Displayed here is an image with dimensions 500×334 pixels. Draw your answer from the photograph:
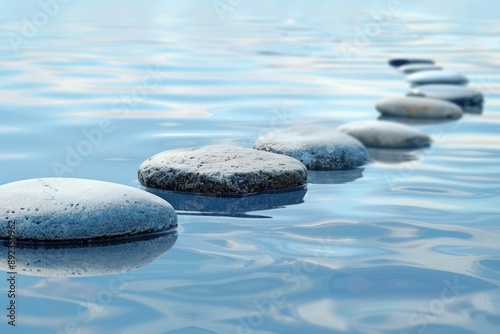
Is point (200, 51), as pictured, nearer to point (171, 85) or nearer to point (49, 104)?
point (171, 85)

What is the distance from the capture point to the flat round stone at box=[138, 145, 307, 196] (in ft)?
17.2

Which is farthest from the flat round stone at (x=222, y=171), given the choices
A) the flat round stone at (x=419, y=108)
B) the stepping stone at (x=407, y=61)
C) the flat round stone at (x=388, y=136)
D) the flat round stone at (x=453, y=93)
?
the stepping stone at (x=407, y=61)

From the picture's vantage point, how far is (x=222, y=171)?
5.29m

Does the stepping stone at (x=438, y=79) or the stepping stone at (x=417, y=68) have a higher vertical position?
A: the stepping stone at (x=438, y=79)

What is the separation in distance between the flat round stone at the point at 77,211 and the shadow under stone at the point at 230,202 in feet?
1.33

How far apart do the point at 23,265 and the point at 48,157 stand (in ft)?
7.63

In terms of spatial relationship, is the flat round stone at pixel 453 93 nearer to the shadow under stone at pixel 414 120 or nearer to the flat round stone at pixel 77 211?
the shadow under stone at pixel 414 120

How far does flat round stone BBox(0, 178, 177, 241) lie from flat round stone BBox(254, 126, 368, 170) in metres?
1.72

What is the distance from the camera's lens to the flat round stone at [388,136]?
6.96 metres

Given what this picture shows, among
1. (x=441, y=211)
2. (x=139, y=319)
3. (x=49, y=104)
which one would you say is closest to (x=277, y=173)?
(x=441, y=211)

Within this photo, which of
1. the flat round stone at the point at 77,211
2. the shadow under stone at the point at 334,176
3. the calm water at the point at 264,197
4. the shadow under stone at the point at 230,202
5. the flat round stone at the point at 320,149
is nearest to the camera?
the calm water at the point at 264,197

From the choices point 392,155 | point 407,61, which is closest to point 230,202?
point 392,155

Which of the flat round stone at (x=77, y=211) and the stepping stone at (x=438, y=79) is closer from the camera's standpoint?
the flat round stone at (x=77, y=211)

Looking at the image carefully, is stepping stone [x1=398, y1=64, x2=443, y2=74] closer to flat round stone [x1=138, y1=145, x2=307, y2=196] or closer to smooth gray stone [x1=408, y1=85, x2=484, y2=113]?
smooth gray stone [x1=408, y1=85, x2=484, y2=113]
